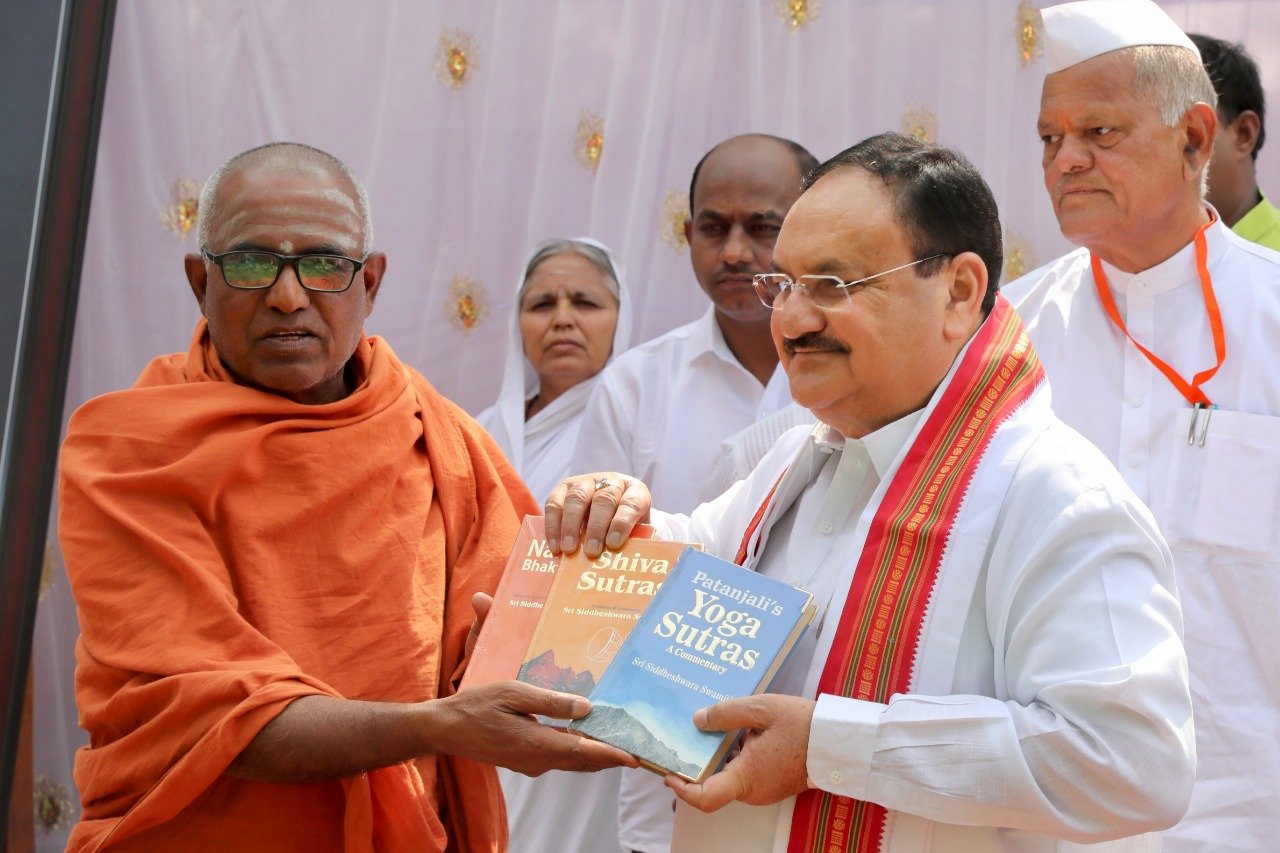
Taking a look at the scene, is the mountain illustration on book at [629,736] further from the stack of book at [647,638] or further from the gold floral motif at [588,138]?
the gold floral motif at [588,138]

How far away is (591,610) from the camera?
221 centimetres

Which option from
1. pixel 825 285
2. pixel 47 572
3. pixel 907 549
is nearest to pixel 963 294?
pixel 825 285

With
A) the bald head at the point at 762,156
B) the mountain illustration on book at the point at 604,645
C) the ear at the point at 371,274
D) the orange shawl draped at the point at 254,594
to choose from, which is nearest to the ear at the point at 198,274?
the orange shawl draped at the point at 254,594

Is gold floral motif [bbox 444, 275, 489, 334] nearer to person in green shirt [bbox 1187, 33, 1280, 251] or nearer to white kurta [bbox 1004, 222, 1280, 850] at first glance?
white kurta [bbox 1004, 222, 1280, 850]

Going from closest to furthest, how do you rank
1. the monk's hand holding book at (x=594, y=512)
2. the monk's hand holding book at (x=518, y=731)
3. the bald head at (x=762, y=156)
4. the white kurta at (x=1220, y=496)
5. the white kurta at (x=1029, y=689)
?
the white kurta at (x=1029, y=689), the monk's hand holding book at (x=518, y=731), the monk's hand holding book at (x=594, y=512), the white kurta at (x=1220, y=496), the bald head at (x=762, y=156)

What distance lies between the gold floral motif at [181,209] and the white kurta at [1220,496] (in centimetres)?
301

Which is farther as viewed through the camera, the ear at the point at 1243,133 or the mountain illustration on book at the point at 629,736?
the ear at the point at 1243,133

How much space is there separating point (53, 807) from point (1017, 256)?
12.6 feet

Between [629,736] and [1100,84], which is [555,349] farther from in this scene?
[629,736]

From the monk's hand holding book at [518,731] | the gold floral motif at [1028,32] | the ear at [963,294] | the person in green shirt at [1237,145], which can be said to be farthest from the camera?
the gold floral motif at [1028,32]

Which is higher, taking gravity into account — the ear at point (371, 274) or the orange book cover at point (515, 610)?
the ear at point (371, 274)

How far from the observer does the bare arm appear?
A: 6.82ft

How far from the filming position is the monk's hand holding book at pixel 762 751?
192 centimetres

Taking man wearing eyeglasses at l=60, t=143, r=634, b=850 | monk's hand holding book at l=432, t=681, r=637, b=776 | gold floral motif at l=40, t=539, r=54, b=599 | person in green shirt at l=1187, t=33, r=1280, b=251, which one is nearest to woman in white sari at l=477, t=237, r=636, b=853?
gold floral motif at l=40, t=539, r=54, b=599
